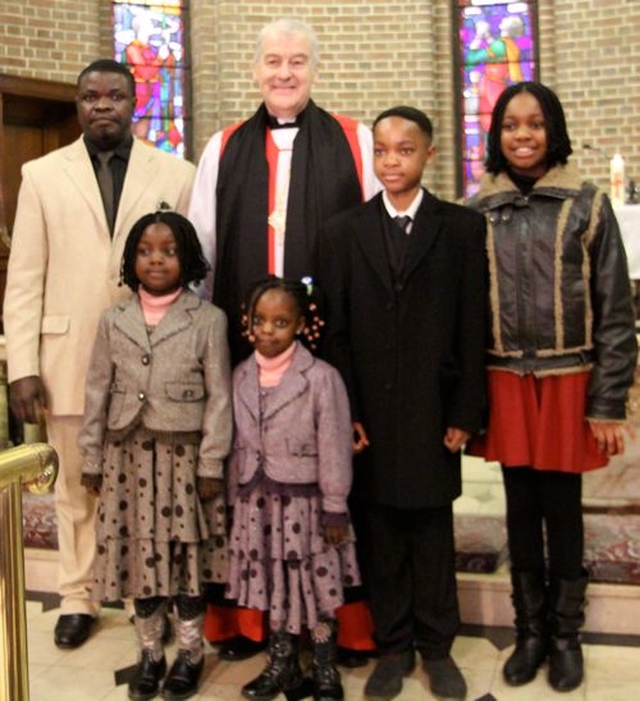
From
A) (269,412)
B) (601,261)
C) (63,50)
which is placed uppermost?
(63,50)

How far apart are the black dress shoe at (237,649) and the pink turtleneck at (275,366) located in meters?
0.94

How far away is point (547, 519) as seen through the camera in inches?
112

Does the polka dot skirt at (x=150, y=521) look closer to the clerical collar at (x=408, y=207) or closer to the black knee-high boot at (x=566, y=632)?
the clerical collar at (x=408, y=207)

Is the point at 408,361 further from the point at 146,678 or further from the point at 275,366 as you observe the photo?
the point at 146,678

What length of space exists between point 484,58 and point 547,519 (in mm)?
7107

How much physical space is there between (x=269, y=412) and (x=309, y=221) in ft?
2.15

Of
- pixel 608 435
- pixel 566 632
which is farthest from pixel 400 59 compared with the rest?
pixel 566 632

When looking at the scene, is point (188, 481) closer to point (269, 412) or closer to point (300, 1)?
point (269, 412)

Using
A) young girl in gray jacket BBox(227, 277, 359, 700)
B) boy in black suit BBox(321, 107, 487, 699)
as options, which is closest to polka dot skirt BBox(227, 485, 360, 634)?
young girl in gray jacket BBox(227, 277, 359, 700)

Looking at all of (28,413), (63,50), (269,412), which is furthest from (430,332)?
(63,50)

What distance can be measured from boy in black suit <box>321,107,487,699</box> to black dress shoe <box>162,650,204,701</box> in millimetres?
526

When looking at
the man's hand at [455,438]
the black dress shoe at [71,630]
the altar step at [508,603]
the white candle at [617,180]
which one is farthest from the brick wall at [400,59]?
the man's hand at [455,438]

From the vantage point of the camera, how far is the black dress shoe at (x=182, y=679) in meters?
2.85

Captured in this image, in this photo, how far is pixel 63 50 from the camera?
802 cm
